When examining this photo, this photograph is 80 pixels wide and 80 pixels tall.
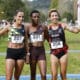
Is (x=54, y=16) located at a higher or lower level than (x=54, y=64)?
higher

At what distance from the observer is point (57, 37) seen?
860 centimetres

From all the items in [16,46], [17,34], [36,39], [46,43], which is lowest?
[46,43]

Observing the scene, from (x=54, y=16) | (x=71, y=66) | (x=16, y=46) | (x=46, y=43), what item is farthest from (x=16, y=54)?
(x=46, y=43)

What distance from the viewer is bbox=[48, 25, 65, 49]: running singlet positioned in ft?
28.2

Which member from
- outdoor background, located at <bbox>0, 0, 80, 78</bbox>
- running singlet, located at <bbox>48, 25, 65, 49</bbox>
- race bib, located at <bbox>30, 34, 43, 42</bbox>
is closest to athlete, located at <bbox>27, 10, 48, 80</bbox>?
race bib, located at <bbox>30, 34, 43, 42</bbox>

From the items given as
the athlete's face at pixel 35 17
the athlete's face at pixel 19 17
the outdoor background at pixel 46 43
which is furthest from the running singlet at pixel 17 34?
the outdoor background at pixel 46 43

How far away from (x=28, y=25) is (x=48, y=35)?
0.49 meters

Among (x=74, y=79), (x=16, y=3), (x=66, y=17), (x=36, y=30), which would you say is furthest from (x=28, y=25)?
(x=66, y=17)

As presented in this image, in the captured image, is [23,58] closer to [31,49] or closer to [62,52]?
[31,49]

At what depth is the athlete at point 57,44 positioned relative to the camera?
8.57 metres

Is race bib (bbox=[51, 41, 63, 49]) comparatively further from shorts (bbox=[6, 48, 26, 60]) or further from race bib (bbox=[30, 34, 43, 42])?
shorts (bbox=[6, 48, 26, 60])

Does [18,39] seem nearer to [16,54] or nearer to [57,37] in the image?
[16,54]

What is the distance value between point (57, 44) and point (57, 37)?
15cm

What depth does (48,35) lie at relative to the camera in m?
8.65
